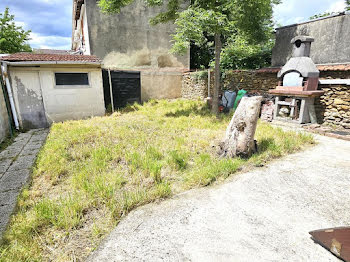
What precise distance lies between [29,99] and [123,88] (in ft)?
14.7

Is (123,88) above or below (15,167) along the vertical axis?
above

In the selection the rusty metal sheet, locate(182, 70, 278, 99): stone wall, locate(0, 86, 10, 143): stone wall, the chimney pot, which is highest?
the chimney pot

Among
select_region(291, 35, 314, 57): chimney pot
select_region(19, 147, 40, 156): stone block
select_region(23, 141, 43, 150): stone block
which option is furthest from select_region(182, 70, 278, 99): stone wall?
select_region(19, 147, 40, 156): stone block

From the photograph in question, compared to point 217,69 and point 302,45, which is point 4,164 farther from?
point 302,45

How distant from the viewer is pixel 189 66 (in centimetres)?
1379

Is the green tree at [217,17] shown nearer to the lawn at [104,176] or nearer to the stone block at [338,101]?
the lawn at [104,176]

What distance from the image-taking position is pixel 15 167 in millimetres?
4496

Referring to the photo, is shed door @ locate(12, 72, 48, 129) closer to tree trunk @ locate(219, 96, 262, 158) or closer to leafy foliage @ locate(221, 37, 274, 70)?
tree trunk @ locate(219, 96, 262, 158)

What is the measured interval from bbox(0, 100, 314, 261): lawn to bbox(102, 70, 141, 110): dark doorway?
396 cm

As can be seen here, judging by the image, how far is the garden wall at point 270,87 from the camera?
6.55m

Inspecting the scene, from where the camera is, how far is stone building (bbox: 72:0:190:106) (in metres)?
11.1

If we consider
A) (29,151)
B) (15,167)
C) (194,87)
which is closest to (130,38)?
(194,87)

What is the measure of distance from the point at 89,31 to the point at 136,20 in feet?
9.70

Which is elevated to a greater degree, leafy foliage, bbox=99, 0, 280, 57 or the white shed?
leafy foliage, bbox=99, 0, 280, 57
